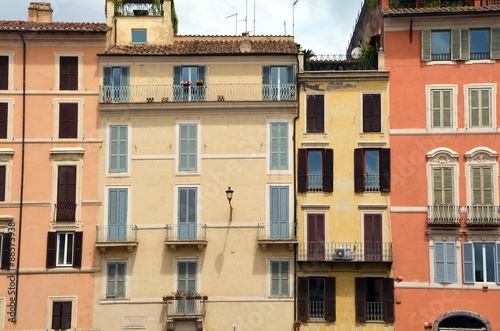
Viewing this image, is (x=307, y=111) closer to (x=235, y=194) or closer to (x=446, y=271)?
(x=235, y=194)

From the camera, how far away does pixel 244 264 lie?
38375 mm

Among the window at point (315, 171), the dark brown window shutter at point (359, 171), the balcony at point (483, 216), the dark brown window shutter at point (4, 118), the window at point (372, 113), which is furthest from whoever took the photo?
the dark brown window shutter at point (4, 118)

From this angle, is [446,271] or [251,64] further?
[251,64]

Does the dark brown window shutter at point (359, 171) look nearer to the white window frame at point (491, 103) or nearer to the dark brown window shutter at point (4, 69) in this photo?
the white window frame at point (491, 103)

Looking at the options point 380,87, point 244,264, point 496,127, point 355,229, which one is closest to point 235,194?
point 244,264

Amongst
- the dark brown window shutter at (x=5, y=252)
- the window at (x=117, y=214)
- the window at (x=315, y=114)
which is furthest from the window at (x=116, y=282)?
the window at (x=315, y=114)

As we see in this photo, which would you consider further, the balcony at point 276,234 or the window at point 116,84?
the window at point 116,84

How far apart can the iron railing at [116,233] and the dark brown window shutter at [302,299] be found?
7.86 meters

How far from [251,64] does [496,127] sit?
38.8 ft

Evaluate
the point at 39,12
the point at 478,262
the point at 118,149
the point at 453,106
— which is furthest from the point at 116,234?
the point at 453,106

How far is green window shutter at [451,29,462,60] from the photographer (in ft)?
128

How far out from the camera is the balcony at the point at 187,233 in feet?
125

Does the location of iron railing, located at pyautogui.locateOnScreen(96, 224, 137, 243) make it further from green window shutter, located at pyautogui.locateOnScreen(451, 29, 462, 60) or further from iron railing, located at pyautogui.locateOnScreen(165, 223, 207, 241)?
green window shutter, located at pyautogui.locateOnScreen(451, 29, 462, 60)

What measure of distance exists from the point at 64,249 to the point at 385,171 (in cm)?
1533
